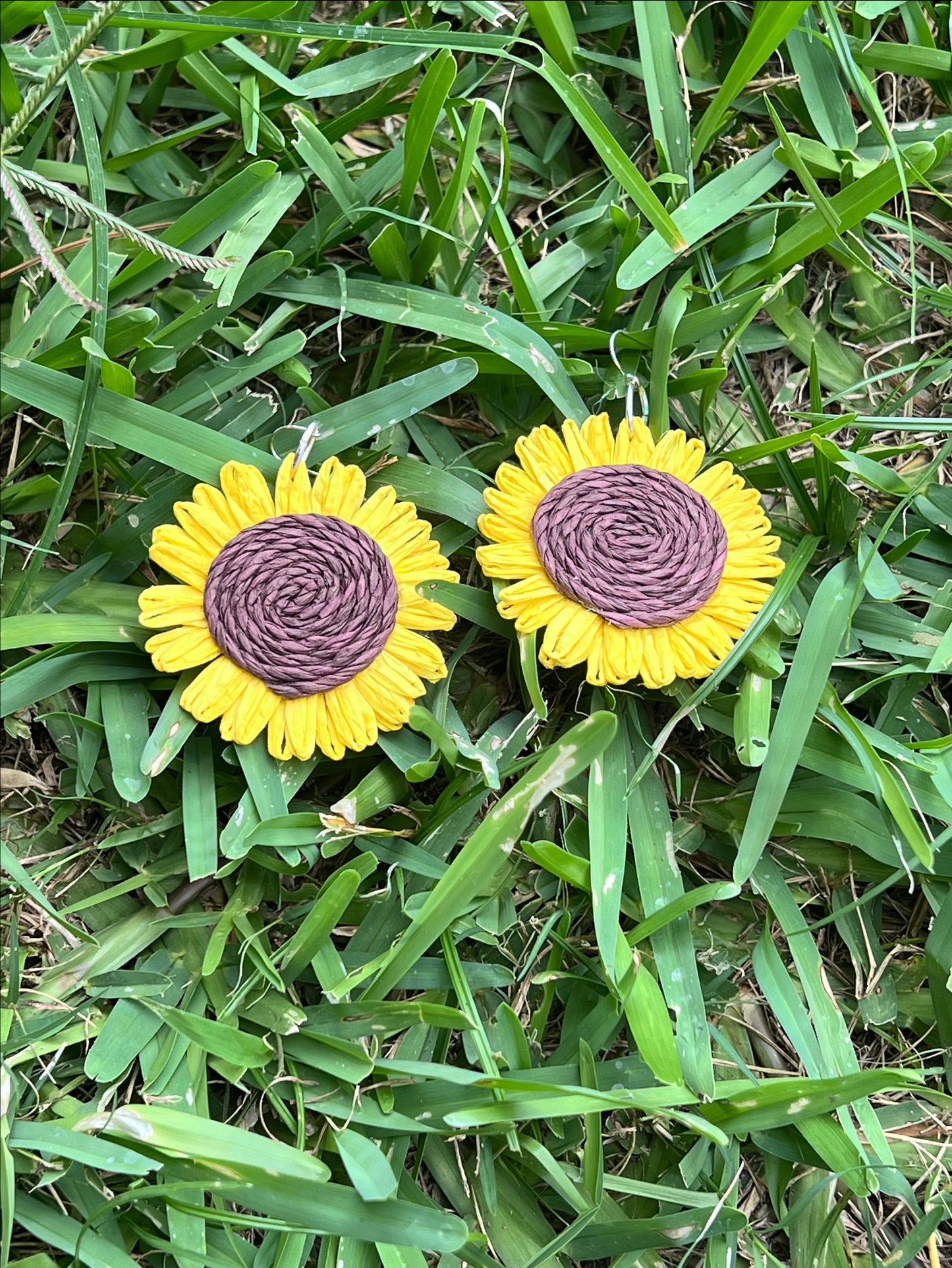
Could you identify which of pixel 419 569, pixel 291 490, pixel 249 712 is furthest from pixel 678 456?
pixel 249 712

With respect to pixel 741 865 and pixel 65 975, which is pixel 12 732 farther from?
pixel 741 865

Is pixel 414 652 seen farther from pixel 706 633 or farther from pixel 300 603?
pixel 706 633

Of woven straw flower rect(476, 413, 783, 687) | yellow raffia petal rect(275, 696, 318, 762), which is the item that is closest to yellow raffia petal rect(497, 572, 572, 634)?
woven straw flower rect(476, 413, 783, 687)

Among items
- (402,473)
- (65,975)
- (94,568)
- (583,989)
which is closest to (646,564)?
(402,473)

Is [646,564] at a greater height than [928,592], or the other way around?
[646,564]

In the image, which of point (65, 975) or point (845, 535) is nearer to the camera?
point (65, 975)

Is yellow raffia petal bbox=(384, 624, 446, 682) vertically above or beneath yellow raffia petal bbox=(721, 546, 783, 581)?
beneath

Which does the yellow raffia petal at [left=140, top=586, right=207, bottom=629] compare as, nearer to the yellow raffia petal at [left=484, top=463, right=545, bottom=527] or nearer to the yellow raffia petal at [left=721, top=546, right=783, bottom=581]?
the yellow raffia petal at [left=484, top=463, right=545, bottom=527]
